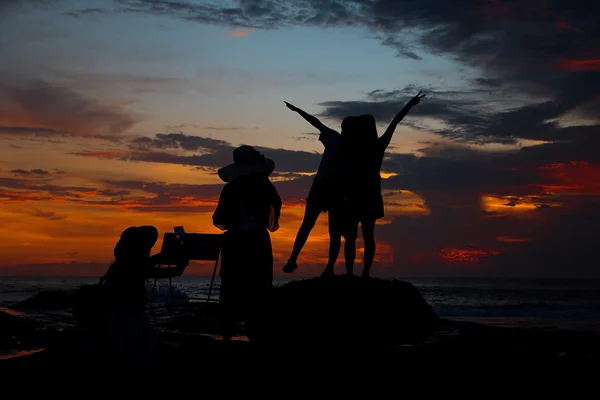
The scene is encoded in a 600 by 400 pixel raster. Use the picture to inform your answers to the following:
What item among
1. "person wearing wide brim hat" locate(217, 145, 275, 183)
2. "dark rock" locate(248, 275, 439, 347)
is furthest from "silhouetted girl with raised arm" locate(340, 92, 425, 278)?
"person wearing wide brim hat" locate(217, 145, 275, 183)

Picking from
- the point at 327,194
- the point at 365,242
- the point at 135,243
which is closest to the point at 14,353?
the point at 327,194

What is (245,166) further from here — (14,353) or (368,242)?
(14,353)

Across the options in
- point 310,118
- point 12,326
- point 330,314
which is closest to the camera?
point 330,314

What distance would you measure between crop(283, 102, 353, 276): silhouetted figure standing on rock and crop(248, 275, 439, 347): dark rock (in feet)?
2.88

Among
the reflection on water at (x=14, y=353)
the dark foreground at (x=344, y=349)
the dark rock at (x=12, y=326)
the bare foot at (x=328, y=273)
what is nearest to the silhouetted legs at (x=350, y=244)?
the bare foot at (x=328, y=273)

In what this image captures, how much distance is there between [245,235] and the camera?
8.42 m

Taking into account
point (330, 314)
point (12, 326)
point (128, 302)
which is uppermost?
point (128, 302)

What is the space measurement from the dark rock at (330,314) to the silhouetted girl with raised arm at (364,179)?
2.59 ft

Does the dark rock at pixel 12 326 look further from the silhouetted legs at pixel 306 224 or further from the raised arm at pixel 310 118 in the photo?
the raised arm at pixel 310 118

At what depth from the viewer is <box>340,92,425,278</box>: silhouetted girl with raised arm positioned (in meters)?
9.83

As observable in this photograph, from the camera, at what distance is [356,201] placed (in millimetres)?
10039

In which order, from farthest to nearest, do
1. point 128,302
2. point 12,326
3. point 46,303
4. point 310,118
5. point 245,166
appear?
1. point 46,303
2. point 12,326
3. point 310,118
4. point 245,166
5. point 128,302

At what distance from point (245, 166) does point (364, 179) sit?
222 centimetres

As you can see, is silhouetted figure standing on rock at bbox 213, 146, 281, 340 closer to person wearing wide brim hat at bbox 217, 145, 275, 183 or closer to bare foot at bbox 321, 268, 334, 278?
person wearing wide brim hat at bbox 217, 145, 275, 183
